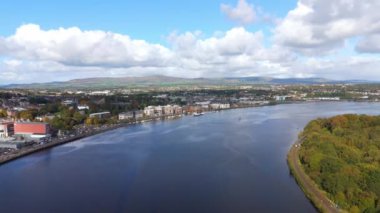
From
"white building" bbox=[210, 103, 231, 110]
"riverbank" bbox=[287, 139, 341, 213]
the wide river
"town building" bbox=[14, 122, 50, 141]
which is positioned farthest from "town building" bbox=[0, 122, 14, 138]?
"white building" bbox=[210, 103, 231, 110]

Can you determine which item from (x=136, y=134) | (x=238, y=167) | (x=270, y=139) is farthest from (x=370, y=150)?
(x=136, y=134)

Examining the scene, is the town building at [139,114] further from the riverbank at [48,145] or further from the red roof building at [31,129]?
the red roof building at [31,129]

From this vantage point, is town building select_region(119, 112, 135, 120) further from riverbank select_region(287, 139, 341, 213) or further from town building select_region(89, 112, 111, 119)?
riverbank select_region(287, 139, 341, 213)

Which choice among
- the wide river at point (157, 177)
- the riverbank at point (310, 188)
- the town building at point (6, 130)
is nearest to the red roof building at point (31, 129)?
the town building at point (6, 130)

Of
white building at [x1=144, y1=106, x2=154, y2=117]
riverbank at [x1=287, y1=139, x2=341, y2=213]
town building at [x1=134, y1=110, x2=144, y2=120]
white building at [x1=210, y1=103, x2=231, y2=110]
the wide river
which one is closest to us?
riverbank at [x1=287, y1=139, x2=341, y2=213]

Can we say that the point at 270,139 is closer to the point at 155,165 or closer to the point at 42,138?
the point at 155,165
